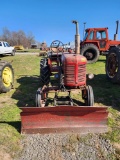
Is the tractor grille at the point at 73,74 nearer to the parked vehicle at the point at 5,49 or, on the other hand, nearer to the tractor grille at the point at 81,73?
the tractor grille at the point at 81,73

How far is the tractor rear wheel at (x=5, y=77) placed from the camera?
6.62 meters

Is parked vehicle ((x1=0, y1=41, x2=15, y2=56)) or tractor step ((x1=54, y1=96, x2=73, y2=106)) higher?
parked vehicle ((x1=0, y1=41, x2=15, y2=56))

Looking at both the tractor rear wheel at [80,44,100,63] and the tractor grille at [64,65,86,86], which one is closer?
the tractor grille at [64,65,86,86]

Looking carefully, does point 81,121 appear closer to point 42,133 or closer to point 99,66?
point 42,133

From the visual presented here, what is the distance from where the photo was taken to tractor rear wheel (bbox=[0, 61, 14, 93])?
21.7ft

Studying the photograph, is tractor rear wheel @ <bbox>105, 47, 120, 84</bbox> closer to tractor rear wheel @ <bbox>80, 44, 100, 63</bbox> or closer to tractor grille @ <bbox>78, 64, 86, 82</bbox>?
tractor grille @ <bbox>78, 64, 86, 82</bbox>

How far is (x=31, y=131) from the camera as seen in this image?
4367 mm

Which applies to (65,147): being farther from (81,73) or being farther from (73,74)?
(81,73)

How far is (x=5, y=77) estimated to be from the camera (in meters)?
7.12

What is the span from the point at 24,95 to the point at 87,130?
285cm

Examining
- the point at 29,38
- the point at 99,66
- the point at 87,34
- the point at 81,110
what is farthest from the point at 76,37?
the point at 29,38

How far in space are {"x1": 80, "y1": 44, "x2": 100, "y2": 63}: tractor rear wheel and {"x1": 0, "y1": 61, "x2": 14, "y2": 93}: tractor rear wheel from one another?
661cm

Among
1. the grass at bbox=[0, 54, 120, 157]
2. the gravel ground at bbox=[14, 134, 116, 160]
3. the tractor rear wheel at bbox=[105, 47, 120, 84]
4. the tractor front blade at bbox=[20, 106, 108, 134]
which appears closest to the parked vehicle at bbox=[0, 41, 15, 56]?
the grass at bbox=[0, 54, 120, 157]

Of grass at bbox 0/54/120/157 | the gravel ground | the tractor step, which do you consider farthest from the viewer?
the tractor step
